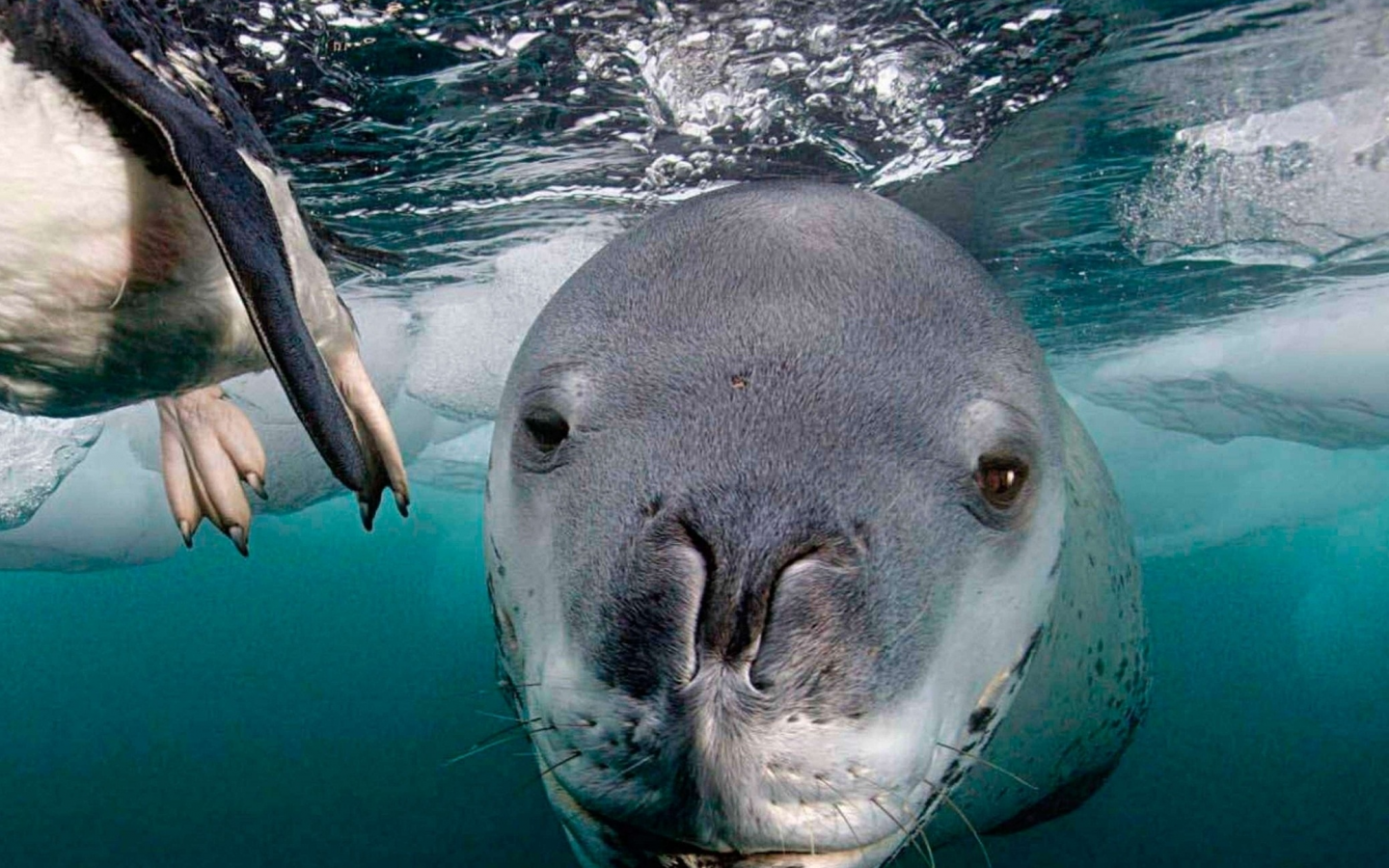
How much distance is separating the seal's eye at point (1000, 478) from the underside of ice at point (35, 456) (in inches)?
551

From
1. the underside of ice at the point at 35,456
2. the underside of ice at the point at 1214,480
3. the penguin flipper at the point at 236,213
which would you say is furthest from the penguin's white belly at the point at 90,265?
the underside of ice at the point at 1214,480

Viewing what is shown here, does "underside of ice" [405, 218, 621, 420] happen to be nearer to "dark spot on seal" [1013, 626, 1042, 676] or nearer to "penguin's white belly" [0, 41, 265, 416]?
"penguin's white belly" [0, 41, 265, 416]

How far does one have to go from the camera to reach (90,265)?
7.89 feet

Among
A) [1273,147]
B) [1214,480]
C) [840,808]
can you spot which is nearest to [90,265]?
[840,808]

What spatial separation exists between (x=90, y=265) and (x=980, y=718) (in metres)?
2.63

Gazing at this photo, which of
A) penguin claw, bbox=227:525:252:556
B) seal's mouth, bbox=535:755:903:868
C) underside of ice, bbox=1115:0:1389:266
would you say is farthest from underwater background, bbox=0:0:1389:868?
penguin claw, bbox=227:525:252:556

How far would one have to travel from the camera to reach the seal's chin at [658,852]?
147 cm

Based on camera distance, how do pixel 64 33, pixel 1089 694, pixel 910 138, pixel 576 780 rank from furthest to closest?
pixel 910 138, pixel 1089 694, pixel 64 33, pixel 576 780

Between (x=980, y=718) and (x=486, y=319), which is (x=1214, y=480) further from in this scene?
(x=980, y=718)

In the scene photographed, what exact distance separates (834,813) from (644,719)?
375mm

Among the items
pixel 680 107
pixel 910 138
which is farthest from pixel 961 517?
pixel 910 138

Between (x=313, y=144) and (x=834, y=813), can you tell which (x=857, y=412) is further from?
(x=313, y=144)

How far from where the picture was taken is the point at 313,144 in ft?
20.8

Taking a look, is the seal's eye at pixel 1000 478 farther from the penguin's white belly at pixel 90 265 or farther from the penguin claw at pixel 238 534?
the penguin claw at pixel 238 534
